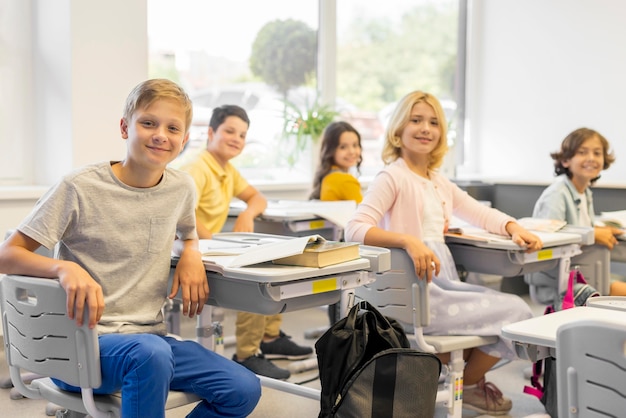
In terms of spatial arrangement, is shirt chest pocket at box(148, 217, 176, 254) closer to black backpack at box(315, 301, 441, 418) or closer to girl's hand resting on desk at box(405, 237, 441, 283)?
black backpack at box(315, 301, 441, 418)

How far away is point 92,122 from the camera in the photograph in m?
3.91

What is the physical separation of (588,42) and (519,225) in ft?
9.71

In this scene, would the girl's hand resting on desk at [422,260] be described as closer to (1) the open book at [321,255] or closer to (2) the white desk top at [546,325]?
(1) the open book at [321,255]

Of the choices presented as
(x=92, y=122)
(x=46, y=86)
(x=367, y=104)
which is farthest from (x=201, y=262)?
(x=367, y=104)

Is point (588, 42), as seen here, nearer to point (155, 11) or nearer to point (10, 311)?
point (155, 11)

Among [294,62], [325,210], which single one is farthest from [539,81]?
[325,210]

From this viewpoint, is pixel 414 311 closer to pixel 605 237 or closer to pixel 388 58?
pixel 605 237

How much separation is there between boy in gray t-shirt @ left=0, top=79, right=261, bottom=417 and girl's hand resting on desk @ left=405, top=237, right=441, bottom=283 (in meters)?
0.74

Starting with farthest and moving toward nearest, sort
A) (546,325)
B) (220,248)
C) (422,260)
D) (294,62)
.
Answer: (294,62)
(422,260)
(220,248)
(546,325)

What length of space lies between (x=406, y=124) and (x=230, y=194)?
3.33 feet

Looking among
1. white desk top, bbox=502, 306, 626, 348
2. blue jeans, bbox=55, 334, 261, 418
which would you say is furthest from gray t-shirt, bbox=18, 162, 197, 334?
white desk top, bbox=502, 306, 626, 348

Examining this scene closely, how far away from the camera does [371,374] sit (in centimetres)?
208

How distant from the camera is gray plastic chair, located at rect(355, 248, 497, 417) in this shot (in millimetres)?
2590

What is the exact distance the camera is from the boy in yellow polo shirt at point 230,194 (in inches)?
138
